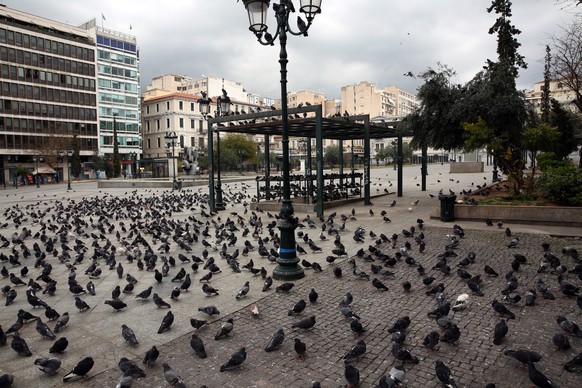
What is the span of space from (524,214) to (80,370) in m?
11.7

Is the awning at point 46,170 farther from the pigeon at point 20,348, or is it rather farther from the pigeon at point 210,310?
the pigeon at point 210,310

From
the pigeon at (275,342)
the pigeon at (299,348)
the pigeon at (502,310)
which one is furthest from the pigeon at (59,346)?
the pigeon at (502,310)

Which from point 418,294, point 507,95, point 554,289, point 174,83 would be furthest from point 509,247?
point 174,83

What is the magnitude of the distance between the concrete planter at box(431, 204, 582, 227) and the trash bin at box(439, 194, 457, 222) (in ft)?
0.71

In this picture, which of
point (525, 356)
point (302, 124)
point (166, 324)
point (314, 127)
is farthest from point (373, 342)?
point (314, 127)

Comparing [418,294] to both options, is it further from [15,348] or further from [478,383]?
[15,348]

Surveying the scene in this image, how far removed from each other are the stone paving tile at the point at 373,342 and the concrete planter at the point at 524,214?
15.7 ft

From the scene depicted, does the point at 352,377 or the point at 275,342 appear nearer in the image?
the point at 352,377

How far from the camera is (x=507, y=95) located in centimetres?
1488

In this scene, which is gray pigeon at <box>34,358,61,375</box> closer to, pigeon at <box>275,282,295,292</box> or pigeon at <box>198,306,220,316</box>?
pigeon at <box>198,306,220,316</box>

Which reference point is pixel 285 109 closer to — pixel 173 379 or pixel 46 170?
pixel 173 379

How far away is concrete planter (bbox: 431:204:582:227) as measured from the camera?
10.7 m

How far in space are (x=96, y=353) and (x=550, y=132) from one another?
54.7 ft

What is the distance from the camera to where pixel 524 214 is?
11453 mm
